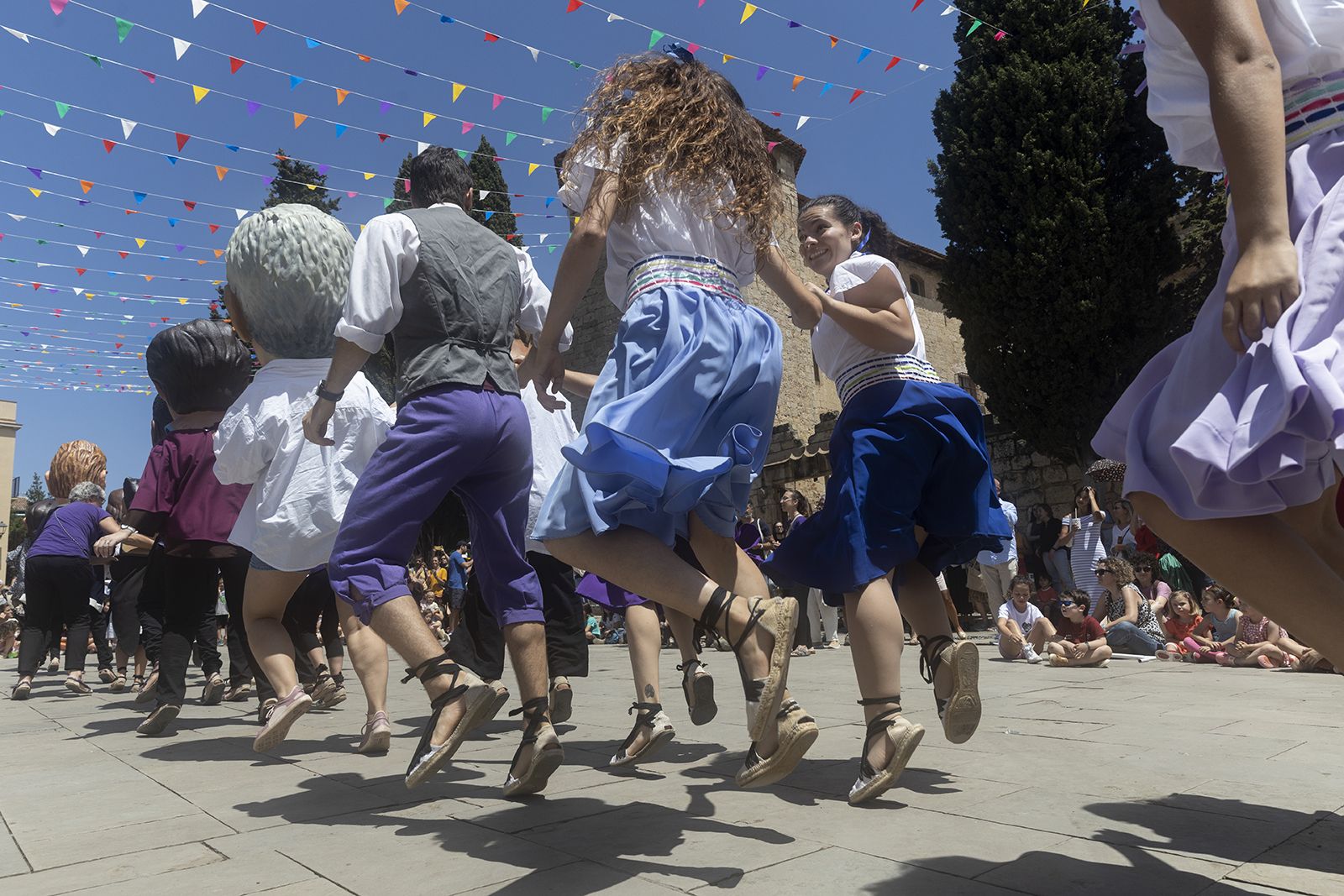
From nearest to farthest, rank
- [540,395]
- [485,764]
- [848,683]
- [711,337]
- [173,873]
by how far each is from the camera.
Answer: [173,873], [711,337], [540,395], [485,764], [848,683]

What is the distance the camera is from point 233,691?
625cm

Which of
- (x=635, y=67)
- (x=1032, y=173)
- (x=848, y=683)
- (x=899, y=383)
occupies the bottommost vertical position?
(x=848, y=683)

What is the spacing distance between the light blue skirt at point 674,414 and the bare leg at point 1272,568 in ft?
3.32

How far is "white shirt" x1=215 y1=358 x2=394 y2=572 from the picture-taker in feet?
12.4

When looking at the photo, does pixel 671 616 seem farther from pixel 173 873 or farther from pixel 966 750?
pixel 173 873

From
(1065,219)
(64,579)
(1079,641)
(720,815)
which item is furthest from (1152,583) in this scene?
(1065,219)

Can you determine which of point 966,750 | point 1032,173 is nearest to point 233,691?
point 966,750

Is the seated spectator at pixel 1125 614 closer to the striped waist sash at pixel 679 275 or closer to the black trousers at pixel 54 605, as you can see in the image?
the striped waist sash at pixel 679 275

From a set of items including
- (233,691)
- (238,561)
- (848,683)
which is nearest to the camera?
(238,561)

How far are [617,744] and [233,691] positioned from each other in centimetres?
367

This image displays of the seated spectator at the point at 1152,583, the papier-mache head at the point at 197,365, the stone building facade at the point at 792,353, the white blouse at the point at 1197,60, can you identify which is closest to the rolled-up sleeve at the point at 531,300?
the white blouse at the point at 1197,60

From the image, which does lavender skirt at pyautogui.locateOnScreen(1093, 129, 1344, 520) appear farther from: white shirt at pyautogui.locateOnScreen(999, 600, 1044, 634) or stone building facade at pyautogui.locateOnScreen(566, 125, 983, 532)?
stone building facade at pyautogui.locateOnScreen(566, 125, 983, 532)

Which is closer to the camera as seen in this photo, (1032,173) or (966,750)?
(966,750)

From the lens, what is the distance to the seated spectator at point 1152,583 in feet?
25.9
